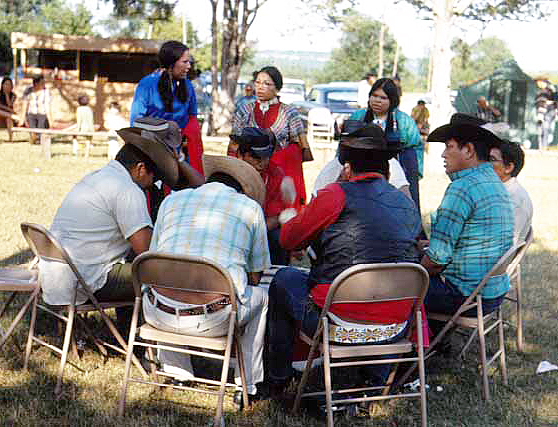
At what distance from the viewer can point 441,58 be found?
1595 cm

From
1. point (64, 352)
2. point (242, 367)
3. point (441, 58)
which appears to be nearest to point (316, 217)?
point (242, 367)

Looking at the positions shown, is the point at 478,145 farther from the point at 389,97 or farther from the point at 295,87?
the point at 295,87

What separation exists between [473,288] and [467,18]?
1838 centimetres

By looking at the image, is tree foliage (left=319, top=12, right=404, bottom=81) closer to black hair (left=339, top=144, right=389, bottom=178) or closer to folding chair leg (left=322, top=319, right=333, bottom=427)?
black hair (left=339, top=144, right=389, bottom=178)

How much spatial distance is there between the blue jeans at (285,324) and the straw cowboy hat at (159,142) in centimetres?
90

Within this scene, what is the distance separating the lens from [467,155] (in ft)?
13.9

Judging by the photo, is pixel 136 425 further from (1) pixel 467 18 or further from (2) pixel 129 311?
(1) pixel 467 18

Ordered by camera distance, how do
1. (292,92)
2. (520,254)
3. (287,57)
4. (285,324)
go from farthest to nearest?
(287,57) < (292,92) < (520,254) < (285,324)

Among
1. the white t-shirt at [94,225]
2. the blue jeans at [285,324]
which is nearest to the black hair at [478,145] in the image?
the blue jeans at [285,324]

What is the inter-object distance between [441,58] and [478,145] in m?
12.2

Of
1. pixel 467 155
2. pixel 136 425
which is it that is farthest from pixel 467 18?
pixel 136 425

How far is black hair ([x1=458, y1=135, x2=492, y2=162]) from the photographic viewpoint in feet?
13.9

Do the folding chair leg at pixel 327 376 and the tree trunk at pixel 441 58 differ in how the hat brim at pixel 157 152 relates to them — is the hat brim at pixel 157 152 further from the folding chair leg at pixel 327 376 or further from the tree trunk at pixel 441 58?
the tree trunk at pixel 441 58

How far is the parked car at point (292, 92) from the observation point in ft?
95.2
